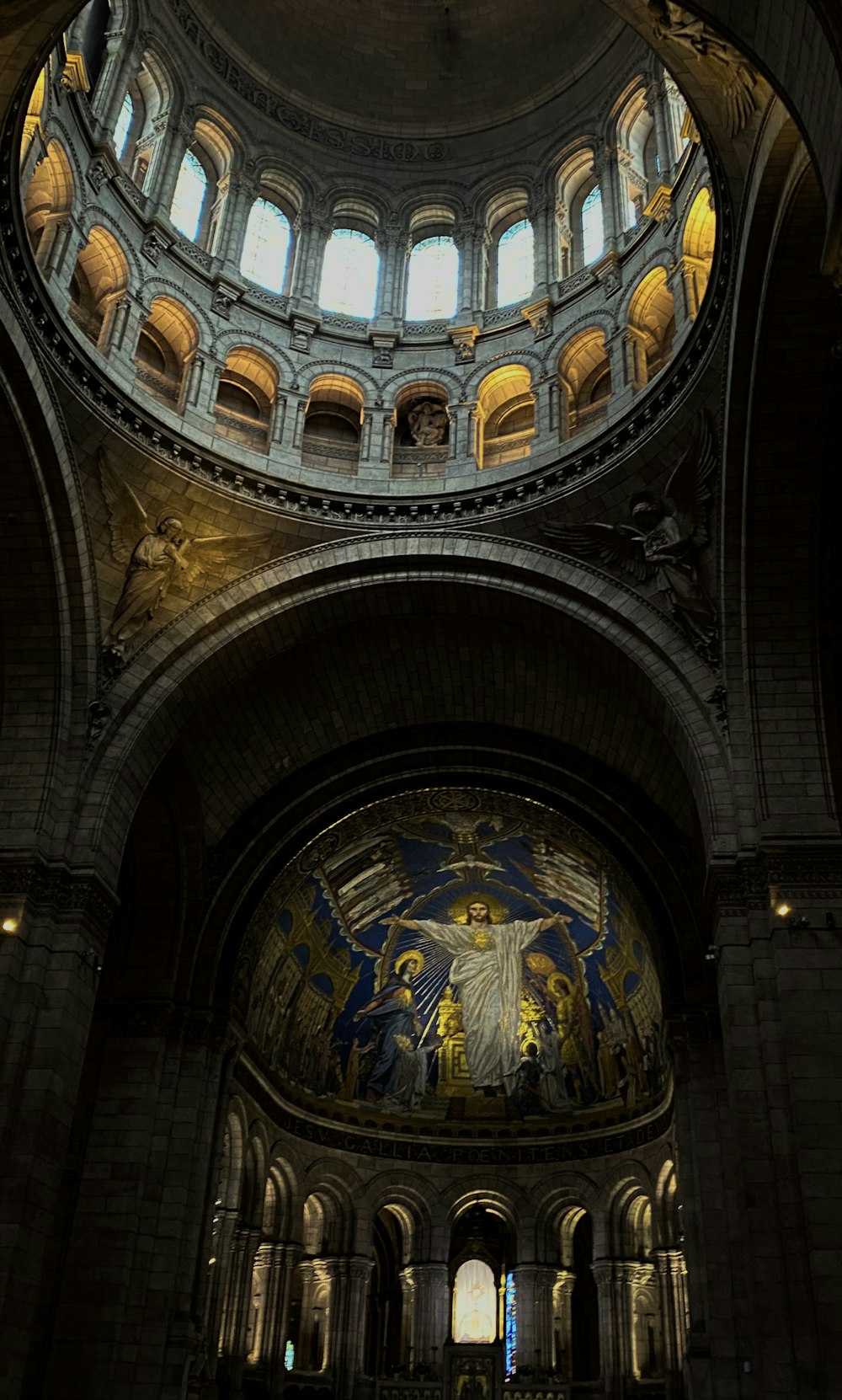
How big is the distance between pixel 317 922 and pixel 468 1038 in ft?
20.5

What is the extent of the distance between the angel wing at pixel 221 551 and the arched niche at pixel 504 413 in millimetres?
4599

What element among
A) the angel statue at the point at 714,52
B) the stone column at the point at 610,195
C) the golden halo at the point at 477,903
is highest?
the stone column at the point at 610,195

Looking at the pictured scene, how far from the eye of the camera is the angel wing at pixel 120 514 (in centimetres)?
1873

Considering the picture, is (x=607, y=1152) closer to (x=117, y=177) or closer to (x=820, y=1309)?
(x=820, y=1309)

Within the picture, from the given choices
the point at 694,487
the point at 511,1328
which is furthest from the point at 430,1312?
the point at 694,487

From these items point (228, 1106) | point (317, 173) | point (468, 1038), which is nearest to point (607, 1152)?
point (468, 1038)

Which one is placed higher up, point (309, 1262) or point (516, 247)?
point (516, 247)

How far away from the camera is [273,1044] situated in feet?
90.6

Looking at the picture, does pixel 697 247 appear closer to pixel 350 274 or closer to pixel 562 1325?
pixel 350 274

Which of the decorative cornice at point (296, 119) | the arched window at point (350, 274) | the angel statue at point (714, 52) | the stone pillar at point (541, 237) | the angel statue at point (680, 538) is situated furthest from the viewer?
the arched window at point (350, 274)

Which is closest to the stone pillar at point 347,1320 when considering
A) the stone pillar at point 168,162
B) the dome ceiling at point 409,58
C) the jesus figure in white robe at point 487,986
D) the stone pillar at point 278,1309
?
the stone pillar at point 278,1309

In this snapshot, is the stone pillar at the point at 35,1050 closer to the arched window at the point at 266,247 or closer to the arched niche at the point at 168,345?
the arched niche at the point at 168,345

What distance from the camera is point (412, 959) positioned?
30531 mm

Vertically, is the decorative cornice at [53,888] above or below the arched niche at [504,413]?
below
